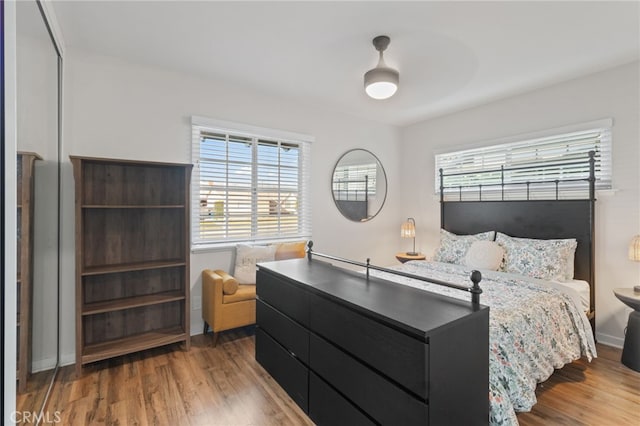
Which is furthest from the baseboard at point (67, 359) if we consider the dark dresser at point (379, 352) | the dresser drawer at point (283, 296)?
the dark dresser at point (379, 352)

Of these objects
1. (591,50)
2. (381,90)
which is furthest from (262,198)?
(591,50)

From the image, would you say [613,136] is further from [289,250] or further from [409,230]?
[289,250]

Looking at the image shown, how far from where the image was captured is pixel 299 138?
12.6 ft

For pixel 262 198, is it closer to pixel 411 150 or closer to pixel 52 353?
pixel 52 353

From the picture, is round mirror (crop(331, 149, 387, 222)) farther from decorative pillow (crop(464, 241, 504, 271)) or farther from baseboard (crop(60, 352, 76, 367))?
baseboard (crop(60, 352, 76, 367))

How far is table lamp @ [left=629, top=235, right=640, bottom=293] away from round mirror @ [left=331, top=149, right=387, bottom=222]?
275 cm

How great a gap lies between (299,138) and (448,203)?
222 cm

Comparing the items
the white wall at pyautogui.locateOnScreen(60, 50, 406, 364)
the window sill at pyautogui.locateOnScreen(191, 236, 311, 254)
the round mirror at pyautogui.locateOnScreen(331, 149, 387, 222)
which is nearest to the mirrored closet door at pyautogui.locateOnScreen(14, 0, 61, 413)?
the white wall at pyautogui.locateOnScreen(60, 50, 406, 364)

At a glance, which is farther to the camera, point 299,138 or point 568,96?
point 299,138

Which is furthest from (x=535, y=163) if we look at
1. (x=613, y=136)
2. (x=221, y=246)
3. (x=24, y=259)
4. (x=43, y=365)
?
(x=43, y=365)

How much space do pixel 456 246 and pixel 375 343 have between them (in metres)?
2.60

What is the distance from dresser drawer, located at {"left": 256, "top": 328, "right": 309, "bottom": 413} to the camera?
6.32 feet

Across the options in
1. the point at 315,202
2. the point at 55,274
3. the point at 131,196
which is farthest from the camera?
the point at 315,202

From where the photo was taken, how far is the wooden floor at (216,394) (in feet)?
6.26
